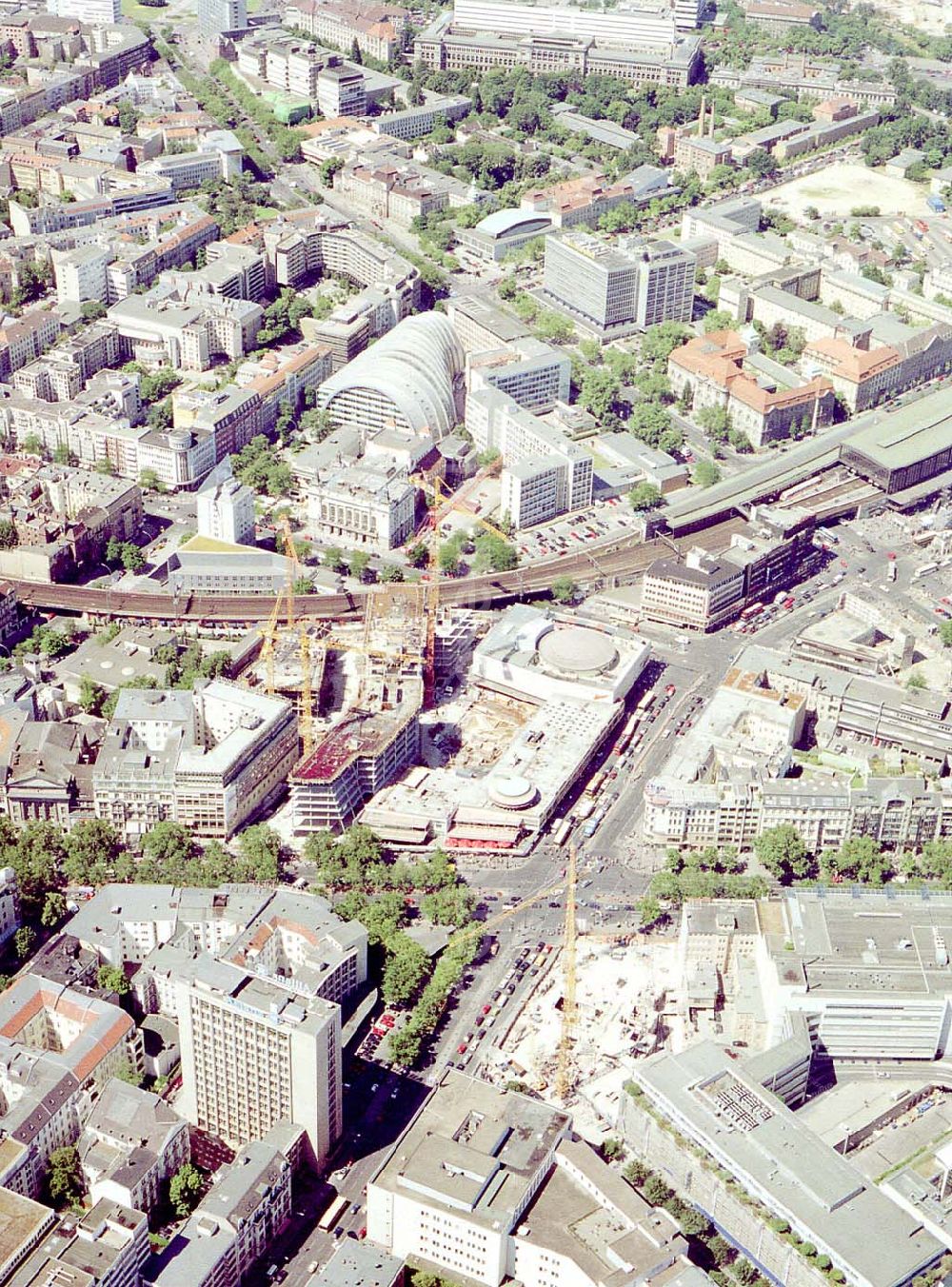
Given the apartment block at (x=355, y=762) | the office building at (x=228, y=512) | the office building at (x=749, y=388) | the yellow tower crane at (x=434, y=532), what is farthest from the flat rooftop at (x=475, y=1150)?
the office building at (x=749, y=388)

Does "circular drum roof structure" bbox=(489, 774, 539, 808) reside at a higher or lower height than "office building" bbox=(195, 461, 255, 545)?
lower

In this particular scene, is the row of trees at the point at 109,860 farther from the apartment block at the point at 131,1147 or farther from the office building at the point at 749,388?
the office building at the point at 749,388

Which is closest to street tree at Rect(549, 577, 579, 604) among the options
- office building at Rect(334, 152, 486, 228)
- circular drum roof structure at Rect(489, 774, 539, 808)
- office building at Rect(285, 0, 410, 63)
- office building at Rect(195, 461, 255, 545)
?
office building at Rect(195, 461, 255, 545)

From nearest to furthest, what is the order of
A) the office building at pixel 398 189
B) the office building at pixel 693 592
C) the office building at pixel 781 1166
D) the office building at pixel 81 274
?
the office building at pixel 781 1166 → the office building at pixel 693 592 → the office building at pixel 81 274 → the office building at pixel 398 189

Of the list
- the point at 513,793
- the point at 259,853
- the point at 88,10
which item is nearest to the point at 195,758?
the point at 259,853

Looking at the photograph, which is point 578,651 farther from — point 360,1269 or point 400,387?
point 360,1269

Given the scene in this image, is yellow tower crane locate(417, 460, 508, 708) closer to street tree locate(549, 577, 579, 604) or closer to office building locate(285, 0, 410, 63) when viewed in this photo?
street tree locate(549, 577, 579, 604)

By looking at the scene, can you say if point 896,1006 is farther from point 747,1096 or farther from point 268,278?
point 268,278
